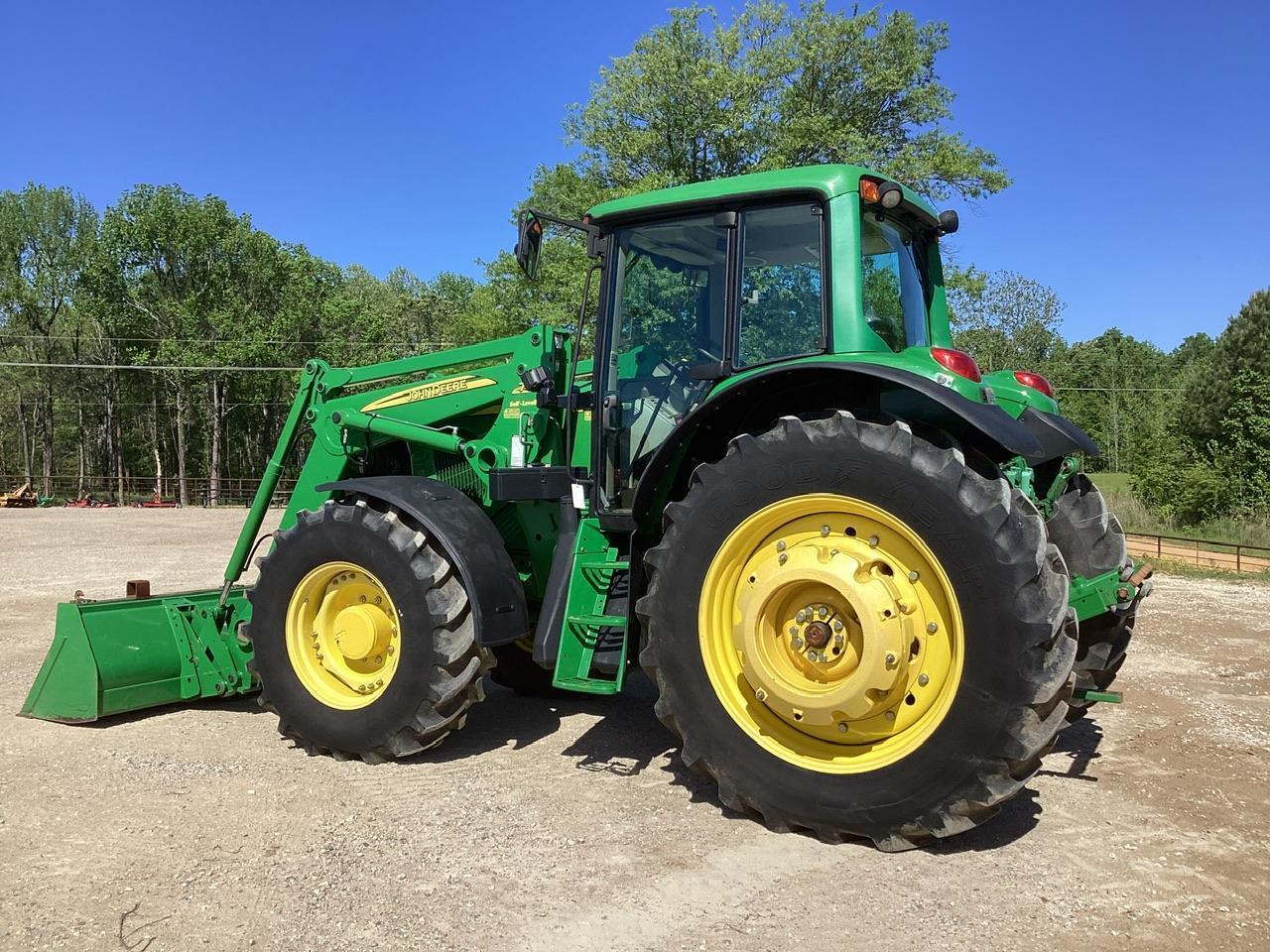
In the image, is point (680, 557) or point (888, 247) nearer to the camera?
point (680, 557)

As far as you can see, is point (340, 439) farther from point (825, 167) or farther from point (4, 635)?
point (4, 635)

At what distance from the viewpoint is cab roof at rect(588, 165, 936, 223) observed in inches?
164

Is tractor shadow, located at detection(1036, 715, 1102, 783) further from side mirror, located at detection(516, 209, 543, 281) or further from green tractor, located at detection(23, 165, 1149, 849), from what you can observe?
side mirror, located at detection(516, 209, 543, 281)

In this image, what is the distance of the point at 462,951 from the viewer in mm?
2928

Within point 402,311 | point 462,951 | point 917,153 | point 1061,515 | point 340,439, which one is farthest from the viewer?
point 402,311

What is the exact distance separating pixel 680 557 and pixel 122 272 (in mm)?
43501

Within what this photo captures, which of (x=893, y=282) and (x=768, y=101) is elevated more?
(x=768, y=101)

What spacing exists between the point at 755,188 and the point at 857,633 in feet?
6.80

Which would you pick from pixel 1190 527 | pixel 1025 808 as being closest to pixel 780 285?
pixel 1025 808

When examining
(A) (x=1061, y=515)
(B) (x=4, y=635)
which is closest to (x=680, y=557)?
(A) (x=1061, y=515)

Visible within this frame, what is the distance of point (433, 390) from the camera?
566cm

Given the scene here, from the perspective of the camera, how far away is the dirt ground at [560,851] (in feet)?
10.0

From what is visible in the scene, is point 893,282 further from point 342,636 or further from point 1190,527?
point 1190,527

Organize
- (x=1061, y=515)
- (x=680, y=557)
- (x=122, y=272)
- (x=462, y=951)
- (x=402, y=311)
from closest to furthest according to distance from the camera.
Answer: (x=462, y=951)
(x=680, y=557)
(x=1061, y=515)
(x=122, y=272)
(x=402, y=311)
